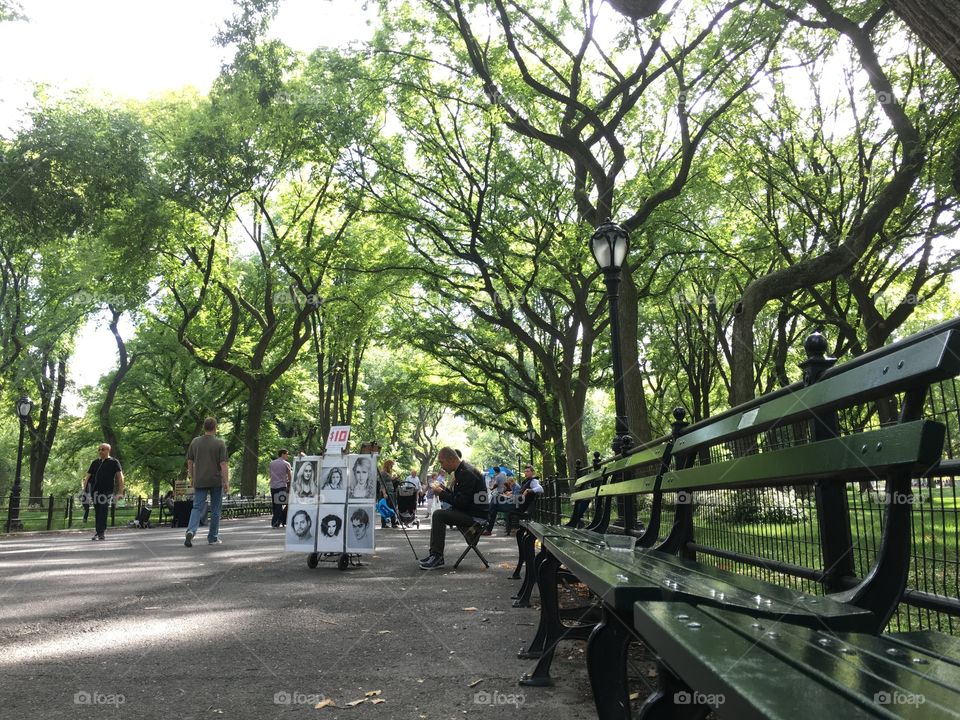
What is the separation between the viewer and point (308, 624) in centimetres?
589

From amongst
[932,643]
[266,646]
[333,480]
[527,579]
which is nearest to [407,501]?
[333,480]

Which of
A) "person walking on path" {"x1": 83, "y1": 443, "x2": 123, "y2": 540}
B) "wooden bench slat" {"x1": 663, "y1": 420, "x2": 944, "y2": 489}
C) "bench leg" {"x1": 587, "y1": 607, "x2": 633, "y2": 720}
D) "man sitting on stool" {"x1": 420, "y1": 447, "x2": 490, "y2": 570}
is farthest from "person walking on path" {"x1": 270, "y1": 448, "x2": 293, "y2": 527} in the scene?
"wooden bench slat" {"x1": 663, "y1": 420, "x2": 944, "y2": 489}

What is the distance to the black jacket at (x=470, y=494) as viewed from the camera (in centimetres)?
990

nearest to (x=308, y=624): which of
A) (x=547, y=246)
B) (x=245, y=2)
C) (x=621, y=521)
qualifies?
(x=621, y=521)

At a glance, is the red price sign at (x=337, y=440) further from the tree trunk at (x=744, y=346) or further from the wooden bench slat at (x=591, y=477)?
the tree trunk at (x=744, y=346)

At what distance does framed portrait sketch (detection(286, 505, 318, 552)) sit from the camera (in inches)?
382

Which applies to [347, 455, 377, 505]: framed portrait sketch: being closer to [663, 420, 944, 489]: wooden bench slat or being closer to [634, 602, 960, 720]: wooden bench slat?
[663, 420, 944, 489]: wooden bench slat

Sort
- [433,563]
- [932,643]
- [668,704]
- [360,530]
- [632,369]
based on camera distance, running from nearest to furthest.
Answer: [668,704] < [932,643] < [360,530] < [433,563] < [632,369]

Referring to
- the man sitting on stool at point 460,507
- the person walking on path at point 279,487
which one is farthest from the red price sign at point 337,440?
the person walking on path at point 279,487

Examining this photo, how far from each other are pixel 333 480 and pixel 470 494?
1796 millimetres

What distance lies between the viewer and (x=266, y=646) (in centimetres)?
507

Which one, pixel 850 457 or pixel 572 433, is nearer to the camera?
pixel 850 457

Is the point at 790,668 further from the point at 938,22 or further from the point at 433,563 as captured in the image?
the point at 433,563

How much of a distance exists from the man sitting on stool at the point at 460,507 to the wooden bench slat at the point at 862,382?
673 cm
